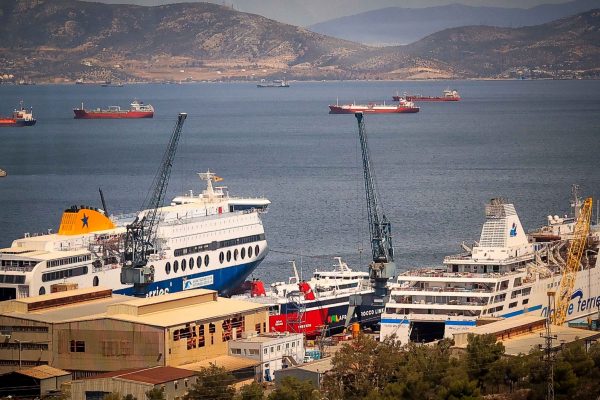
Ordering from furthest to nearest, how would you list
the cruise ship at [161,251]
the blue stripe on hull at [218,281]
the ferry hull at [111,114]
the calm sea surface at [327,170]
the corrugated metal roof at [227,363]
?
the ferry hull at [111,114]
the calm sea surface at [327,170]
the blue stripe on hull at [218,281]
the cruise ship at [161,251]
the corrugated metal roof at [227,363]

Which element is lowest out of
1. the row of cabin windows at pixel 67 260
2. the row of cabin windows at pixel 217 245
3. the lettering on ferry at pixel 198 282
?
the lettering on ferry at pixel 198 282

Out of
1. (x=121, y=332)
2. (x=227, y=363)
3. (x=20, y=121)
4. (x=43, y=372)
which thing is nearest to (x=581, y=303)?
(x=227, y=363)

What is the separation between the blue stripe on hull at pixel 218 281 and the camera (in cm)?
4797

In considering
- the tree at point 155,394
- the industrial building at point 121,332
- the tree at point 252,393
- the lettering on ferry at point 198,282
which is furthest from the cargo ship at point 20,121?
the tree at point 252,393

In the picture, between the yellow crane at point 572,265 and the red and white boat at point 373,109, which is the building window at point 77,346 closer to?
the yellow crane at point 572,265

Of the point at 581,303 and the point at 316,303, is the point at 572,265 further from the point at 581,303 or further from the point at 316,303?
the point at 316,303

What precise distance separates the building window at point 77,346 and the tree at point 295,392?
679 cm

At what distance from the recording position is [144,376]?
34.2 m

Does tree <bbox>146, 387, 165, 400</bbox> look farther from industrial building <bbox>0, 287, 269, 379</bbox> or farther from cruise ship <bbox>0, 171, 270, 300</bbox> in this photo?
cruise ship <bbox>0, 171, 270, 300</bbox>

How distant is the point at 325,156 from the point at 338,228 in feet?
133

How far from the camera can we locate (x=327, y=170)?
95.3m

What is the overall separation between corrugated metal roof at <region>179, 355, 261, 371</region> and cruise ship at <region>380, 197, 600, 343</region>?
5577 mm

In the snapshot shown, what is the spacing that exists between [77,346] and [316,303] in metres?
10.0

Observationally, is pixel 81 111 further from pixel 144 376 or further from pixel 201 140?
pixel 144 376
